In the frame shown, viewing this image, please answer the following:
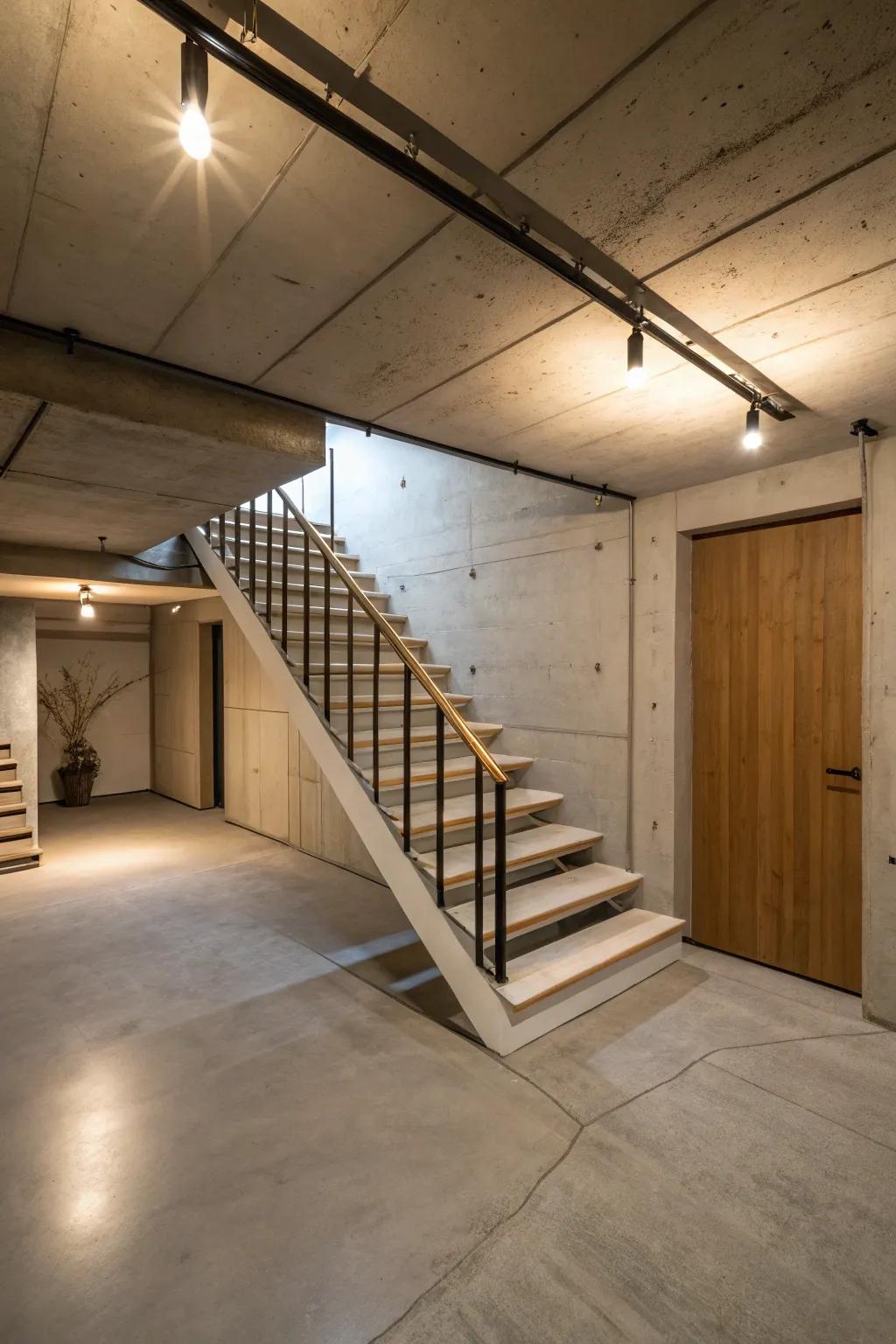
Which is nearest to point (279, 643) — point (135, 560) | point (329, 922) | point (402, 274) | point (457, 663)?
point (457, 663)


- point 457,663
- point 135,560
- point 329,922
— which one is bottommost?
point 329,922

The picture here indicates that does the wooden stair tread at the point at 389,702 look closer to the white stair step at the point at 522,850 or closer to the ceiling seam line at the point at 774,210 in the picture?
the white stair step at the point at 522,850

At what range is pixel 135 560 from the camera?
17.1 feet

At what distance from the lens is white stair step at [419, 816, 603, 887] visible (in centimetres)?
301

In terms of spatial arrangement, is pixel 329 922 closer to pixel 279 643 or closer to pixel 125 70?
pixel 279 643

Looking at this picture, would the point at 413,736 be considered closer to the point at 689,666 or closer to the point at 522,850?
the point at 522,850

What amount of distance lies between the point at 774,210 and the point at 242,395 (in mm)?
1814

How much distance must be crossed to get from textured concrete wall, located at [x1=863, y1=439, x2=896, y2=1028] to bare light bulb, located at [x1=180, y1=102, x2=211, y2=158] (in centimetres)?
291

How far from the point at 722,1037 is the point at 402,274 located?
3034 mm

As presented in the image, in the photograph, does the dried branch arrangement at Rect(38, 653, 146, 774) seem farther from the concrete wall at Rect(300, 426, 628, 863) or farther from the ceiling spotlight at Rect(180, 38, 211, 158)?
the ceiling spotlight at Rect(180, 38, 211, 158)

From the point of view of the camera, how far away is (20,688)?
18.1 ft

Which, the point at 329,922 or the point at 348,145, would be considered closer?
the point at 348,145

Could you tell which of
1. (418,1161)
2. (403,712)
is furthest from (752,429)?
(418,1161)

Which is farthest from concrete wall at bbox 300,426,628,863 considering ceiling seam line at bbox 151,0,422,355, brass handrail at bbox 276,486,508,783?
ceiling seam line at bbox 151,0,422,355
